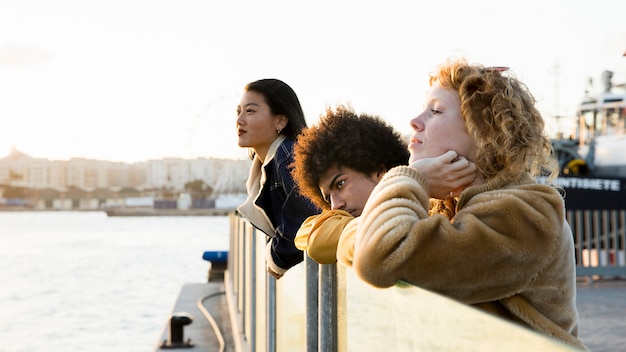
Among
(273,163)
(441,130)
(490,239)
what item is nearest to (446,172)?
(441,130)

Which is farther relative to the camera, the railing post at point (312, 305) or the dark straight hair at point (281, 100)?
the dark straight hair at point (281, 100)

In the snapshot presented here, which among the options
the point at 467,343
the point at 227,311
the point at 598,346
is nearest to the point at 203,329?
the point at 227,311

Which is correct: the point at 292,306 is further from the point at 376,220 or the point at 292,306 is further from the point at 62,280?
the point at 62,280

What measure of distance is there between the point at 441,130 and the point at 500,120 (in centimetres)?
14

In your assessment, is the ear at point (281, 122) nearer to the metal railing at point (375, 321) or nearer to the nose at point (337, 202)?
the metal railing at point (375, 321)

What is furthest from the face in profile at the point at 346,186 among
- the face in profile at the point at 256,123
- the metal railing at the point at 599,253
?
A: the metal railing at the point at 599,253

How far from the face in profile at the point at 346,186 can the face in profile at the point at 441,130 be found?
673 millimetres

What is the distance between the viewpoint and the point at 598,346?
753 centimetres

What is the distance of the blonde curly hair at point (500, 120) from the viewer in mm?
1799

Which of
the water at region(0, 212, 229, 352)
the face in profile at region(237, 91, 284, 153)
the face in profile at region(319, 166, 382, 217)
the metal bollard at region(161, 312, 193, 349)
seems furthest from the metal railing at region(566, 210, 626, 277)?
the face in profile at region(319, 166, 382, 217)

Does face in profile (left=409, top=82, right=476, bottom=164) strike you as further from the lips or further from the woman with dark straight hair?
the woman with dark straight hair

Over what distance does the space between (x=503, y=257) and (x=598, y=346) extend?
6594 mm

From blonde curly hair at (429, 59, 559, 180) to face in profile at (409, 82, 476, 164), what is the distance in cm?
2

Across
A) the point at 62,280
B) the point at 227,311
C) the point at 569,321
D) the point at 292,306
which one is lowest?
the point at 62,280
